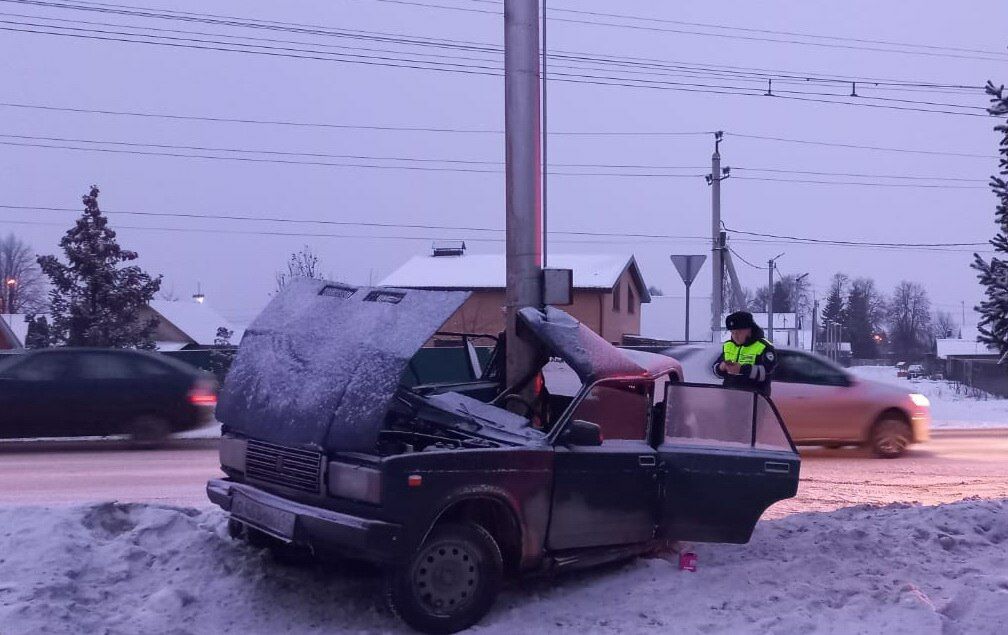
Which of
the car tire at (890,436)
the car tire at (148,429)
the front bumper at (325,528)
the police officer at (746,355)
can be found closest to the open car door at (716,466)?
the police officer at (746,355)

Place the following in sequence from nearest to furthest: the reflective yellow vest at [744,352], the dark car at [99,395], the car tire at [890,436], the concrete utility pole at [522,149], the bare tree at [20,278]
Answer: the reflective yellow vest at [744,352]
the concrete utility pole at [522,149]
the car tire at [890,436]
the dark car at [99,395]
the bare tree at [20,278]

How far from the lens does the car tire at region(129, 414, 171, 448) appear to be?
15219 millimetres

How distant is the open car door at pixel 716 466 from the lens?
659 centimetres

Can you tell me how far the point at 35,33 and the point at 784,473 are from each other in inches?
600

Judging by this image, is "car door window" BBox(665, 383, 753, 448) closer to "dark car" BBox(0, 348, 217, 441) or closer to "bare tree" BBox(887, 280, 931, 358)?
"dark car" BBox(0, 348, 217, 441)

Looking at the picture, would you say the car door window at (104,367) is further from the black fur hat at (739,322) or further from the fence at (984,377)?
the fence at (984,377)

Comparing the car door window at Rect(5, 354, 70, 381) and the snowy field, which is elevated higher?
the car door window at Rect(5, 354, 70, 381)

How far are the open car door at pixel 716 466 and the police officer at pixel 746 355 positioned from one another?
126cm

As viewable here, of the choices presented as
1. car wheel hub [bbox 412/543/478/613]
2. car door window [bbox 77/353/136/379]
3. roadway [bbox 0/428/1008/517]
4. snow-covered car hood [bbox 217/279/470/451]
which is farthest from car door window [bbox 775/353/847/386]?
car door window [bbox 77/353/136/379]

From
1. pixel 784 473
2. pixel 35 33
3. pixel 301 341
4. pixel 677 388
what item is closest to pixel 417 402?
pixel 301 341

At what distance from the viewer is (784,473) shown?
263 inches

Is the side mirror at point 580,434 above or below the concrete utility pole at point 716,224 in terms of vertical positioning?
below

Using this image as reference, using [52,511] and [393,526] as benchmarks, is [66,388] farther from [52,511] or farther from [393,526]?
[393,526]

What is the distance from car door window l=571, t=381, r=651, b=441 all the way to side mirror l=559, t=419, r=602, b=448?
309 mm
